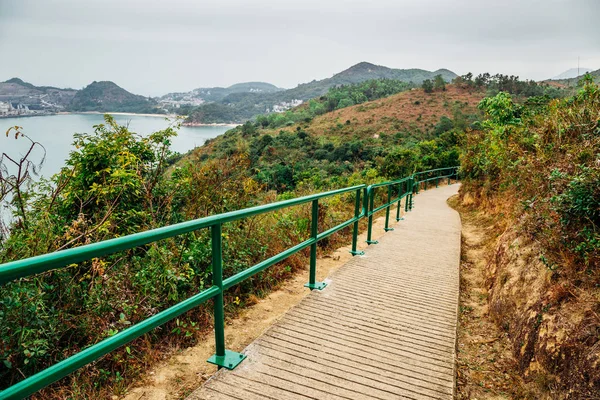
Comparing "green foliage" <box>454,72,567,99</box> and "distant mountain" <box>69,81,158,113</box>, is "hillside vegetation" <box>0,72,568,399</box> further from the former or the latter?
"green foliage" <box>454,72,567,99</box>

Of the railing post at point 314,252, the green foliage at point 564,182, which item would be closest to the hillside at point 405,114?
the green foliage at point 564,182

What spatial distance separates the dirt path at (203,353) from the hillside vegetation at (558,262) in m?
2.30

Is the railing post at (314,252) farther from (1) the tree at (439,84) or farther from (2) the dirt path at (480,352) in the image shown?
(1) the tree at (439,84)

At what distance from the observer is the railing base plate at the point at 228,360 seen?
8.71 ft

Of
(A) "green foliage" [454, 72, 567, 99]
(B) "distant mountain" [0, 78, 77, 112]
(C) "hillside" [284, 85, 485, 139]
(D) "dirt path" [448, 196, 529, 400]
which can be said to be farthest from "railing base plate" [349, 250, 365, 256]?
(A) "green foliage" [454, 72, 567, 99]

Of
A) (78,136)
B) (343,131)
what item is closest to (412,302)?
(78,136)

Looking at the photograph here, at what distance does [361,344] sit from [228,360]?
3.71 feet

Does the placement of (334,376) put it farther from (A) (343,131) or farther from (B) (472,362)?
(A) (343,131)

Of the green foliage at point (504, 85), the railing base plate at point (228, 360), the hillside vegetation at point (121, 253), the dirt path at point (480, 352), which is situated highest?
the green foliage at point (504, 85)

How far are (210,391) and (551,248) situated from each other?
3.13 metres

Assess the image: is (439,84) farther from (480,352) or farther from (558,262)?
(480,352)

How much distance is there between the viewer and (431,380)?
270cm

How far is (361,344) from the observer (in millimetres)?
3133

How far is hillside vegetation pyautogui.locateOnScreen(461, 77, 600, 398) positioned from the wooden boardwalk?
601mm
